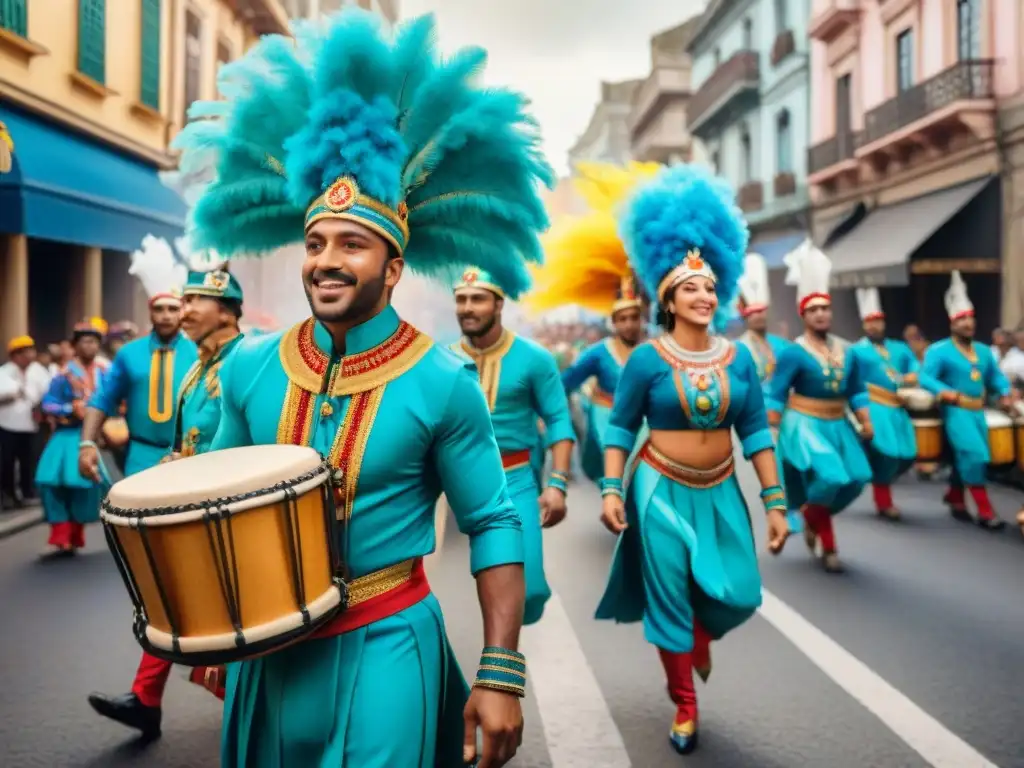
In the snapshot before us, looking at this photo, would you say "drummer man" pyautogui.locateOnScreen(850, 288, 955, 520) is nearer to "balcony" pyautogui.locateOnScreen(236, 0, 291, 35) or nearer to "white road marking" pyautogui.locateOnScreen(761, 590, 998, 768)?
"white road marking" pyautogui.locateOnScreen(761, 590, 998, 768)

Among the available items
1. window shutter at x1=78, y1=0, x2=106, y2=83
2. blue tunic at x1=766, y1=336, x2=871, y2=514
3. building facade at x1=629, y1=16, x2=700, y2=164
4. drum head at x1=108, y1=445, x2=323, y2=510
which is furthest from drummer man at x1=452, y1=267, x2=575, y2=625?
building facade at x1=629, y1=16, x2=700, y2=164

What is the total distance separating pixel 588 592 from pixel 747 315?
17.9 feet

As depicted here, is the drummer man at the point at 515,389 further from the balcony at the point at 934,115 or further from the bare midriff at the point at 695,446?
the balcony at the point at 934,115

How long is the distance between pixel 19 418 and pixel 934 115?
1574 cm

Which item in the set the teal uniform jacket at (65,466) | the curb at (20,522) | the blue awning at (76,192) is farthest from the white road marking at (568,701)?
the blue awning at (76,192)

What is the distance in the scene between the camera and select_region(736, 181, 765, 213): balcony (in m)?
30.7

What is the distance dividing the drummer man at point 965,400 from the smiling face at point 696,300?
575 cm

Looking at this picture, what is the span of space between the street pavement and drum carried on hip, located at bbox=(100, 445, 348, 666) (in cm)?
227

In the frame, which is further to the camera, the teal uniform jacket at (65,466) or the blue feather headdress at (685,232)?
the teal uniform jacket at (65,466)

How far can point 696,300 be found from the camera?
449cm

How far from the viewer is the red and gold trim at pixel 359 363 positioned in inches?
92.0

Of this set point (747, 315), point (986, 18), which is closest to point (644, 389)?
point (747, 315)

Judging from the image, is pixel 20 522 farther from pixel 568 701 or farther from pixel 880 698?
pixel 880 698

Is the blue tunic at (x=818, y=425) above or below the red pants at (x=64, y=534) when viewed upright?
above
